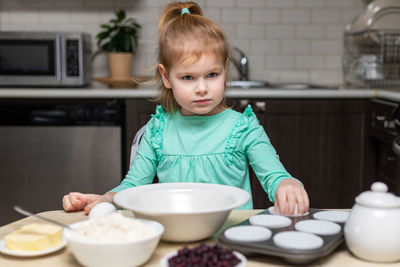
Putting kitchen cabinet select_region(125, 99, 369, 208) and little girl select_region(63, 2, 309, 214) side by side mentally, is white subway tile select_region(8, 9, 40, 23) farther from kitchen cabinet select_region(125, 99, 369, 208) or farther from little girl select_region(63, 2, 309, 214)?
little girl select_region(63, 2, 309, 214)

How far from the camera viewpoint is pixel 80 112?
2902 mm

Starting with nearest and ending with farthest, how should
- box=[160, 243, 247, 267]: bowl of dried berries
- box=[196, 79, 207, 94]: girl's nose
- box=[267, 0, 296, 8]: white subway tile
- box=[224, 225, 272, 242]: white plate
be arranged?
box=[160, 243, 247, 267]: bowl of dried berries < box=[224, 225, 272, 242]: white plate < box=[196, 79, 207, 94]: girl's nose < box=[267, 0, 296, 8]: white subway tile

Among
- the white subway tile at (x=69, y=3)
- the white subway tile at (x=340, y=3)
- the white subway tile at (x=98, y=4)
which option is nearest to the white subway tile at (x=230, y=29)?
the white subway tile at (x=340, y=3)

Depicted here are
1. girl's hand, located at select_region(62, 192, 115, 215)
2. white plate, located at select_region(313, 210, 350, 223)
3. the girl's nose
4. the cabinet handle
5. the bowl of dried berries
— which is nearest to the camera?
the bowl of dried berries

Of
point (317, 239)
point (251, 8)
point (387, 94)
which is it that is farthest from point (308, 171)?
point (317, 239)

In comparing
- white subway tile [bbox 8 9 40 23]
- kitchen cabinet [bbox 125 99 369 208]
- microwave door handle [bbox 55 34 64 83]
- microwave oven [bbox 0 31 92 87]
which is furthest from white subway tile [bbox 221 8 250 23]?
white subway tile [bbox 8 9 40 23]

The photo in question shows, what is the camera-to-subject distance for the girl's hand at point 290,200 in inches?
40.6

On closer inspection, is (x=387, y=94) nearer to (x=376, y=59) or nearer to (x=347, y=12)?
(x=376, y=59)

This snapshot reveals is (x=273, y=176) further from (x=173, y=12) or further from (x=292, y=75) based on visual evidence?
(x=292, y=75)

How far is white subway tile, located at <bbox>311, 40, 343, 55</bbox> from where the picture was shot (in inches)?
140

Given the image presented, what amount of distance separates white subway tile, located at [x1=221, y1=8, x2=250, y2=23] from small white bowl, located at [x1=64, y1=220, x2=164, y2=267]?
2874 millimetres

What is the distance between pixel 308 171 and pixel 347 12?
125cm

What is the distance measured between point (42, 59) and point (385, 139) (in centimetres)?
199

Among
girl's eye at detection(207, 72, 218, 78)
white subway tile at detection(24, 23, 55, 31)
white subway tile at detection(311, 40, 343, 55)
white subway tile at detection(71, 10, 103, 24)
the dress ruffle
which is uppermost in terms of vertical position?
white subway tile at detection(71, 10, 103, 24)
